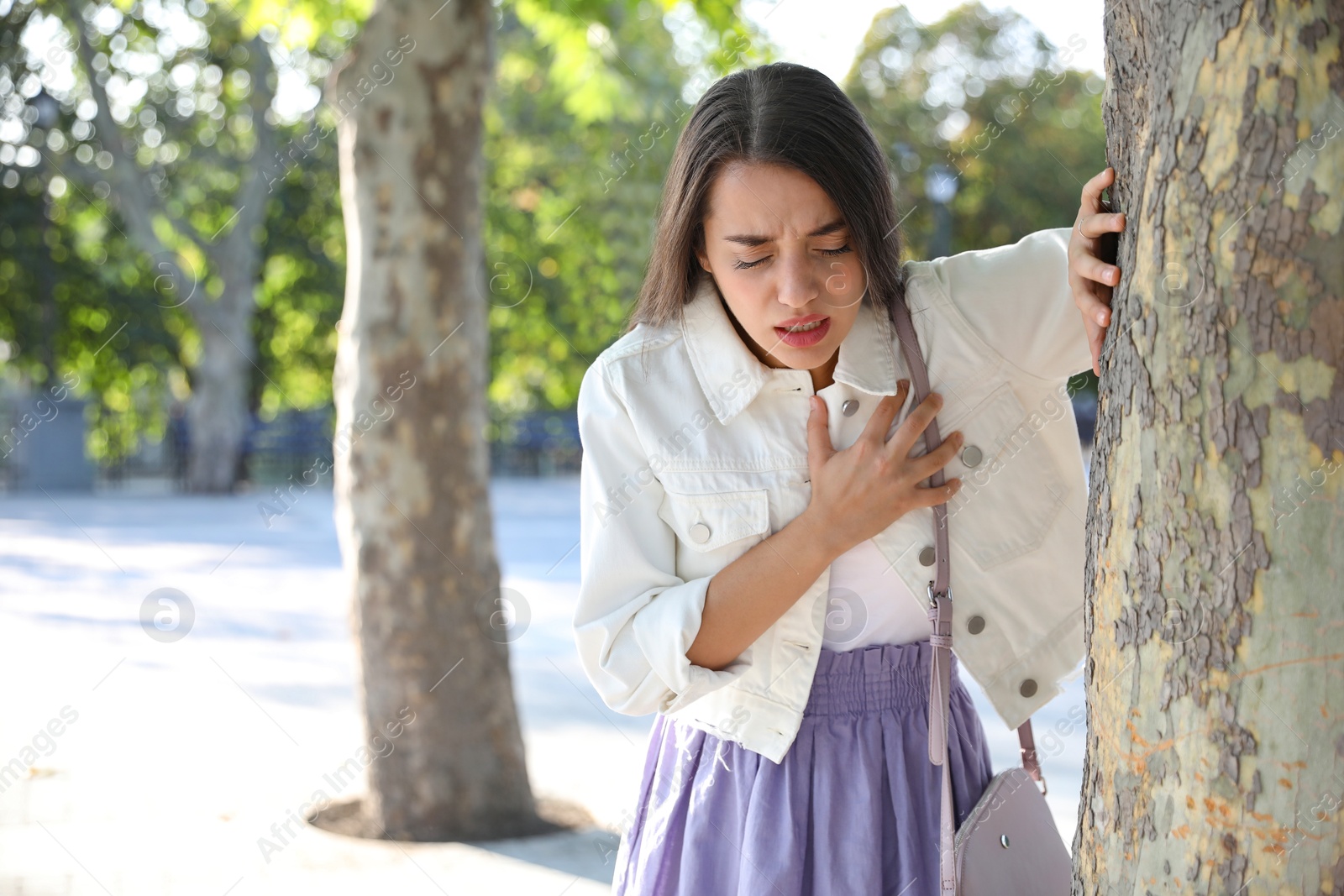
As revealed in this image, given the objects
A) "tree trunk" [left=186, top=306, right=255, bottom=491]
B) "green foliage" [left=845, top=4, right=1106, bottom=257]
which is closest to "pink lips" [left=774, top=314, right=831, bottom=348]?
"green foliage" [left=845, top=4, right=1106, bottom=257]

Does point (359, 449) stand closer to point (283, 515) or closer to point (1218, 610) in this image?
point (1218, 610)

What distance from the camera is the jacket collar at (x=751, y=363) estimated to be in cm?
172

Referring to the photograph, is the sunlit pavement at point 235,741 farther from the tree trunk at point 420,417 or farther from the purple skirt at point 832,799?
the purple skirt at point 832,799

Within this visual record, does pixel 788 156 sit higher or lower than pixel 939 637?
higher

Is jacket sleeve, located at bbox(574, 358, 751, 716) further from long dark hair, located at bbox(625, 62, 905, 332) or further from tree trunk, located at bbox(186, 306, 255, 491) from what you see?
tree trunk, located at bbox(186, 306, 255, 491)

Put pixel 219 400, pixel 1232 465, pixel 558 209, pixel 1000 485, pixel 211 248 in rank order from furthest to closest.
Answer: pixel 558 209 < pixel 219 400 < pixel 211 248 < pixel 1000 485 < pixel 1232 465

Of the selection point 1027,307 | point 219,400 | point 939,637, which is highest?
point 1027,307

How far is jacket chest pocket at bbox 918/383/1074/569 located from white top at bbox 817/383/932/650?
10cm

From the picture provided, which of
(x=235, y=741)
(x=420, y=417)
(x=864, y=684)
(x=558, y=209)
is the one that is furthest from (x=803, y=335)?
(x=558, y=209)

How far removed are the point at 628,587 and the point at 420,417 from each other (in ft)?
9.46

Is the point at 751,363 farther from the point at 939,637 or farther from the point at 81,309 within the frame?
the point at 81,309

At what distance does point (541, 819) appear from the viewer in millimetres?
4793

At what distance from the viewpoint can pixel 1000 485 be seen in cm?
170

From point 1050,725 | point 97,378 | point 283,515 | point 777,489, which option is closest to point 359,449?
point 777,489
